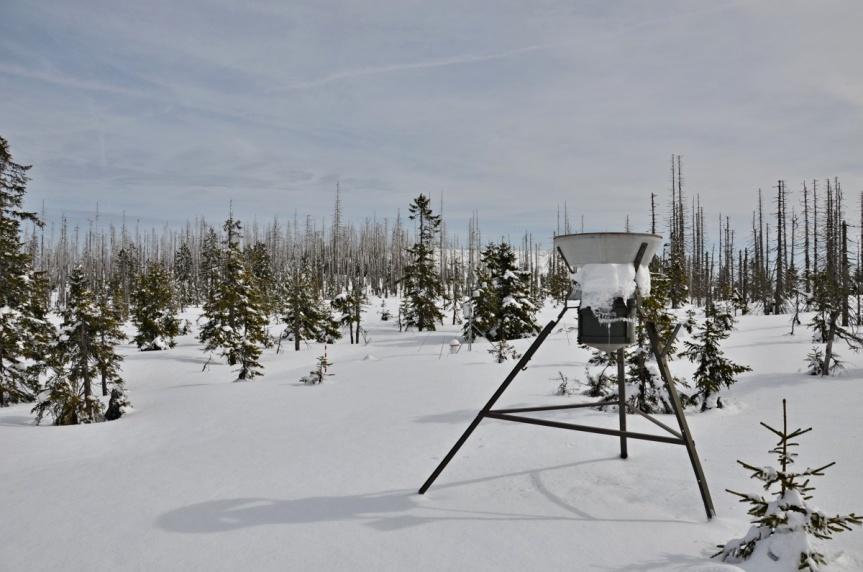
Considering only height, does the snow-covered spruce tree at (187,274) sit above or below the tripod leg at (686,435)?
above

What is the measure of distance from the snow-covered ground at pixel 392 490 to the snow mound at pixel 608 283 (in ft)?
6.19

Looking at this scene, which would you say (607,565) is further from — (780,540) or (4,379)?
(4,379)

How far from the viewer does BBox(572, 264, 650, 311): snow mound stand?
472 cm

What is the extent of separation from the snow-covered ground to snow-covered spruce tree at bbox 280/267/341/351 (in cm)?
2206

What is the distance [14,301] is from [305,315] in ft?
54.1

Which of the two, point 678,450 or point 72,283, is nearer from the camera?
point 678,450

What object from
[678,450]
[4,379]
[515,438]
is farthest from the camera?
[4,379]

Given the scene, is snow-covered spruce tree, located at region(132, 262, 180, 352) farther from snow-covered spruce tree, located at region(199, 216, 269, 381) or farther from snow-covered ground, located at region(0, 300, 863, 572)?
snow-covered ground, located at region(0, 300, 863, 572)

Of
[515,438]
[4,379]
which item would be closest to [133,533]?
[515,438]

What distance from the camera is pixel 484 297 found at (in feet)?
104

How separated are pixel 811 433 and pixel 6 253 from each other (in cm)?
2487

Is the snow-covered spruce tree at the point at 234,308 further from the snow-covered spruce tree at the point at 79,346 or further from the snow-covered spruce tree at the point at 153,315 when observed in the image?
the snow-covered spruce tree at the point at 79,346

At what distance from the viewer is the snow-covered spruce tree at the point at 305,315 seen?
32.7 metres

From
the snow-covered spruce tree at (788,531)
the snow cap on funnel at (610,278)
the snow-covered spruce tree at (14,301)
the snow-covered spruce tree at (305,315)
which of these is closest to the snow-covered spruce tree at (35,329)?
the snow-covered spruce tree at (14,301)
